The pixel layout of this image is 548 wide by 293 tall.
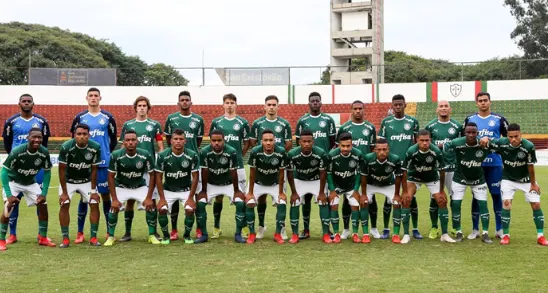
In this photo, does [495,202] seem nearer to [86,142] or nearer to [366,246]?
[366,246]

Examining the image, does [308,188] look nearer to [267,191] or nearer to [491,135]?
[267,191]

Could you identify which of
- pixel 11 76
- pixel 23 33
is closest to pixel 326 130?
pixel 11 76

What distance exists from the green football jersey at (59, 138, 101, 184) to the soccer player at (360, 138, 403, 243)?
11.7 feet

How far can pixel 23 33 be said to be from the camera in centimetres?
4834

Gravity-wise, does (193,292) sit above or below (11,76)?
below

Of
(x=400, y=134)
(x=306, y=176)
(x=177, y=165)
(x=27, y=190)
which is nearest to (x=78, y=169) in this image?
(x=27, y=190)

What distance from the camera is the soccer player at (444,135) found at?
→ 853 centimetres

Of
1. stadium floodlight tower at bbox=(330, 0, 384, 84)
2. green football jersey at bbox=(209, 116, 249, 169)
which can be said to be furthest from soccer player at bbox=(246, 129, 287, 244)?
stadium floodlight tower at bbox=(330, 0, 384, 84)

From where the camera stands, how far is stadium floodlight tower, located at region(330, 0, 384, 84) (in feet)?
125

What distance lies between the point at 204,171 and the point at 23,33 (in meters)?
45.1

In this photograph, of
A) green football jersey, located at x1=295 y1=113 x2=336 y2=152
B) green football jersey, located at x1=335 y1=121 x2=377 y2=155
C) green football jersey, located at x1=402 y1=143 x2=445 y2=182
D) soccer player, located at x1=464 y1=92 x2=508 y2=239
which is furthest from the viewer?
green football jersey, located at x1=295 y1=113 x2=336 y2=152

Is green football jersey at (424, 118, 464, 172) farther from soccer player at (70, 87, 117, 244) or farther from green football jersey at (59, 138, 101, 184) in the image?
green football jersey at (59, 138, 101, 184)

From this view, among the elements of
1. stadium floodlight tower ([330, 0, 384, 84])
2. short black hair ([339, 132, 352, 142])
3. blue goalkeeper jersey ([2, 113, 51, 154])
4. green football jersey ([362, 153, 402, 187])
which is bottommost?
green football jersey ([362, 153, 402, 187])

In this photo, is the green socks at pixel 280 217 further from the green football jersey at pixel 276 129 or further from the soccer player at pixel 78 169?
the soccer player at pixel 78 169
